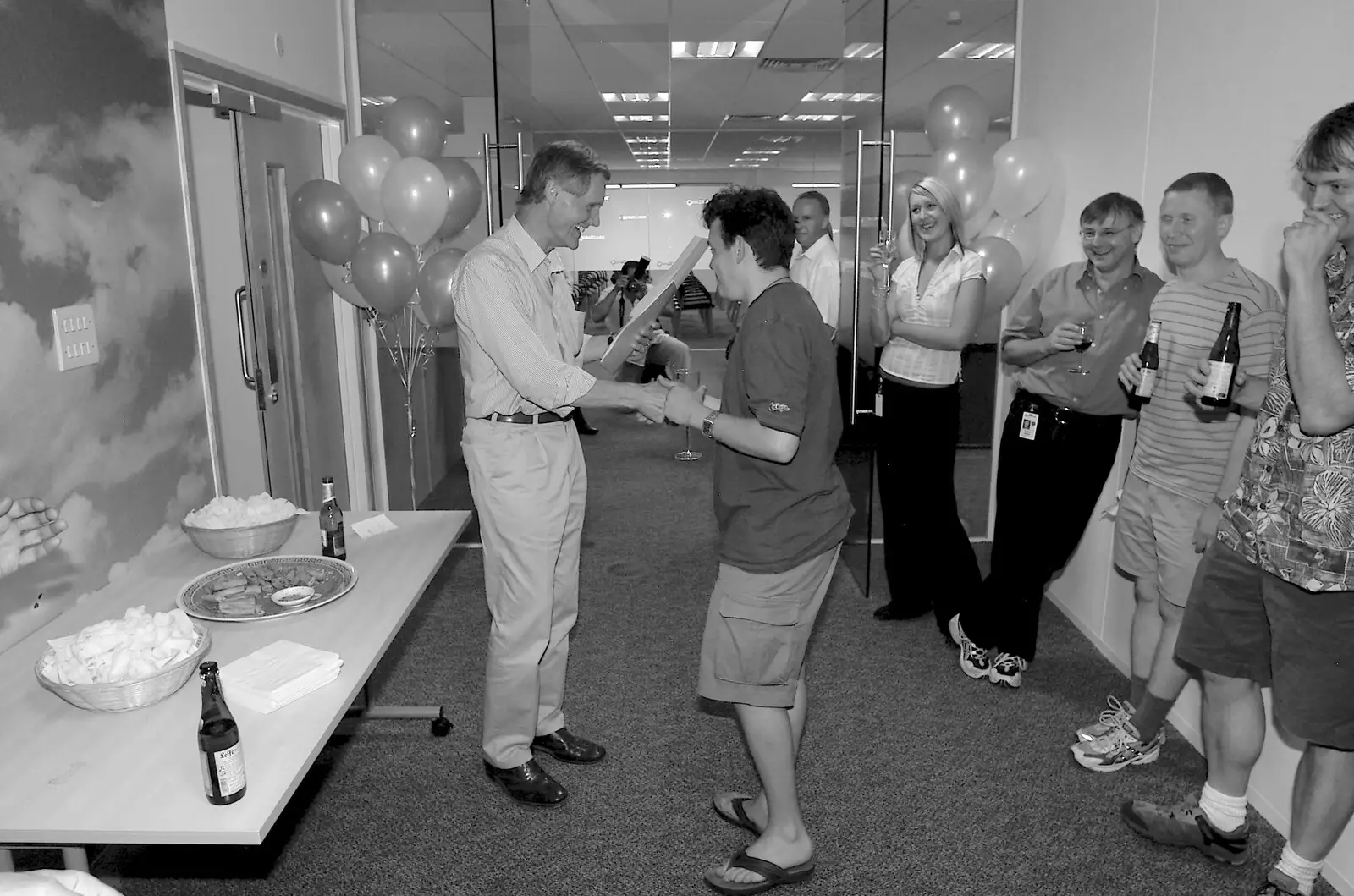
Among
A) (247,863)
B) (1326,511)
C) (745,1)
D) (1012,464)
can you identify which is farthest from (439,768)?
(745,1)

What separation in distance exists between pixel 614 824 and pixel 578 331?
A: 1325 millimetres

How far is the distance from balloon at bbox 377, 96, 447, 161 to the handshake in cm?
247

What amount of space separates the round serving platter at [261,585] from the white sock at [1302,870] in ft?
7.07

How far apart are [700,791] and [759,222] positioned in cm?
159

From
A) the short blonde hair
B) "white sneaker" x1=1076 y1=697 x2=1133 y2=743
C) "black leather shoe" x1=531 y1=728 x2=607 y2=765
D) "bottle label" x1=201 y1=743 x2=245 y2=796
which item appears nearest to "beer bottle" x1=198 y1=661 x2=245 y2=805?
"bottle label" x1=201 y1=743 x2=245 y2=796

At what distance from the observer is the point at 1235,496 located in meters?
2.03

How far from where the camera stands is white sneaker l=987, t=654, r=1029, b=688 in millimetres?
3221

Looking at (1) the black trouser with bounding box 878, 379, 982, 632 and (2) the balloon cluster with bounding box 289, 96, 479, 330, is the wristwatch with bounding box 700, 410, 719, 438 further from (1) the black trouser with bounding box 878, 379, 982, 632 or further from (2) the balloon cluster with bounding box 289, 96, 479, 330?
(2) the balloon cluster with bounding box 289, 96, 479, 330

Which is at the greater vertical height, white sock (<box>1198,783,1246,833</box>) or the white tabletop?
the white tabletop

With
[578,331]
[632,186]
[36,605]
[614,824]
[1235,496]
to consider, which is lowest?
[614,824]

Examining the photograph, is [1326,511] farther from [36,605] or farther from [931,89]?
[931,89]

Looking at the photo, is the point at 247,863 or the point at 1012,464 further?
the point at 1012,464

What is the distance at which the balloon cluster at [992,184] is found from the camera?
142 inches

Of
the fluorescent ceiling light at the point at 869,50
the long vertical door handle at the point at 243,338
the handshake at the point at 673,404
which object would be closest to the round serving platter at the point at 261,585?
the handshake at the point at 673,404
